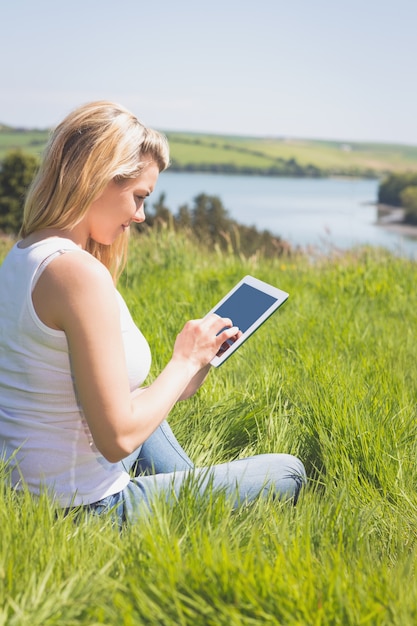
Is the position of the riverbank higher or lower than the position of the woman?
lower

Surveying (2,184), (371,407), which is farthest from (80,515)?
(2,184)

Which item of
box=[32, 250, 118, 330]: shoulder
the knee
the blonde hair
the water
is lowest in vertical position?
the water

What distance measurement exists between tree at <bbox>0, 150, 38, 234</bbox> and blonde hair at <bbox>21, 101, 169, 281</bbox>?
4769cm

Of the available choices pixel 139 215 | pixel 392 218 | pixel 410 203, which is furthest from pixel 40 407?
pixel 392 218

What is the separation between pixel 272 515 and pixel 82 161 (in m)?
1.01

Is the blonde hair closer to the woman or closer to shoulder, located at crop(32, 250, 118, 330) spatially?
the woman

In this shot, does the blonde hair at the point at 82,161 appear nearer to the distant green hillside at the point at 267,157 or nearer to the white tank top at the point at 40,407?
the white tank top at the point at 40,407

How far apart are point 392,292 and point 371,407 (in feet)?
9.58

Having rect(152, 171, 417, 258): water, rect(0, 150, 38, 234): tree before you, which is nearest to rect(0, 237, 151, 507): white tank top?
rect(152, 171, 417, 258): water

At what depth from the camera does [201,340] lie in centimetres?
220

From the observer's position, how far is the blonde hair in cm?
202

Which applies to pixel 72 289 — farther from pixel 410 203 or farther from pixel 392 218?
pixel 392 218

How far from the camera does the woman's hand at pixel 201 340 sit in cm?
217

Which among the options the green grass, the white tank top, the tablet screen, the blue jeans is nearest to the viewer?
the green grass
